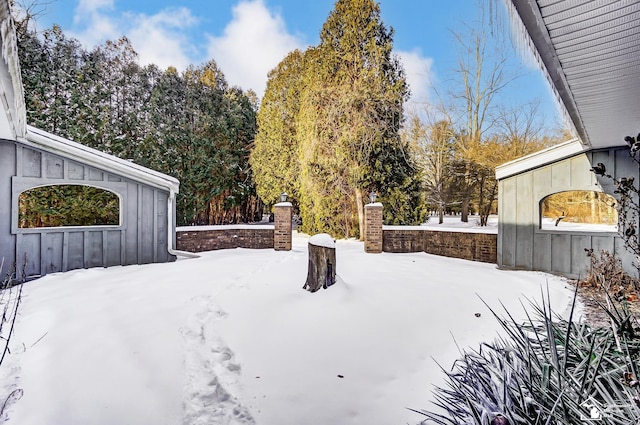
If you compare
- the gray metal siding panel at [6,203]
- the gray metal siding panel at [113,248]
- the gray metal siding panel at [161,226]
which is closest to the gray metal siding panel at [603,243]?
the gray metal siding panel at [161,226]

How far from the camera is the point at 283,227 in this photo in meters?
10.0

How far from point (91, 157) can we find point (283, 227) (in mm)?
5010

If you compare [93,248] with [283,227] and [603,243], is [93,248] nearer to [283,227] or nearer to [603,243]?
[283,227]

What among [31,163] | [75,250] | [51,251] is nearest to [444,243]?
[75,250]

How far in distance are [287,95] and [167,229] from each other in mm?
8954

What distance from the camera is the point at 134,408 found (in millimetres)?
2240

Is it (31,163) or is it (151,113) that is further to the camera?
(151,113)

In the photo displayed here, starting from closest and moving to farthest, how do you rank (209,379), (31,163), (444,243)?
(209,379), (31,163), (444,243)

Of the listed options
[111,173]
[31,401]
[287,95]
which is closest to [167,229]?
[111,173]

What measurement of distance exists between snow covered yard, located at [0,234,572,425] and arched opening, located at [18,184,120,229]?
5.47m

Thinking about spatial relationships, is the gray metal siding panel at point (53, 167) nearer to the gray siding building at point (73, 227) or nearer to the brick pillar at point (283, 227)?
the gray siding building at point (73, 227)

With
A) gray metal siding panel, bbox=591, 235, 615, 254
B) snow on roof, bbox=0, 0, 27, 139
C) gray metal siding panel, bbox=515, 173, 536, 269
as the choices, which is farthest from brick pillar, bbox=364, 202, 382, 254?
snow on roof, bbox=0, 0, 27, 139

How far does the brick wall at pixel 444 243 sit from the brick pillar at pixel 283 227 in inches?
108

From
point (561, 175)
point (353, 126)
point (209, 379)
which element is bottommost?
point (209, 379)
